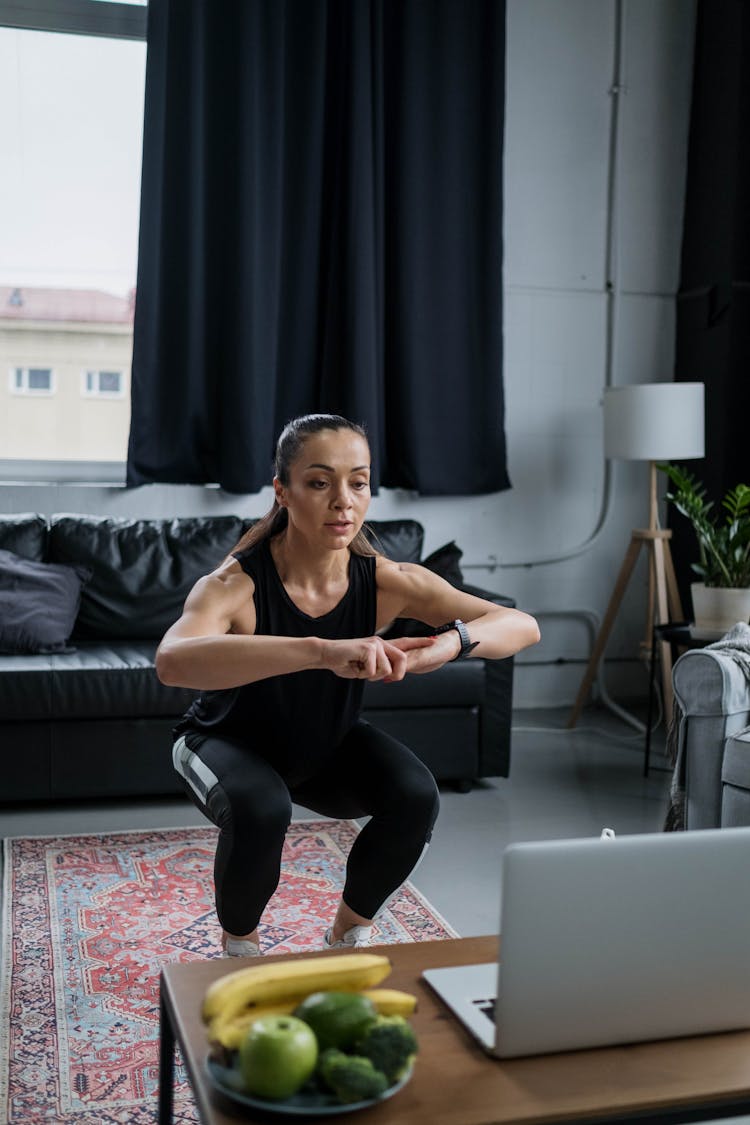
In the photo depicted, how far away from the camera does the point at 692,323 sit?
196 inches

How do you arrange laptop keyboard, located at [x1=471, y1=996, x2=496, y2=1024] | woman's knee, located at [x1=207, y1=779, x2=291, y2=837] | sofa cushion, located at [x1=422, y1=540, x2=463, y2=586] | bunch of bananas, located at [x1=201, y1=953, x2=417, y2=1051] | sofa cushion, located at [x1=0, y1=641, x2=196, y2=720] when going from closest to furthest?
bunch of bananas, located at [x1=201, y1=953, x2=417, y2=1051] → laptop keyboard, located at [x1=471, y1=996, x2=496, y2=1024] → woman's knee, located at [x1=207, y1=779, x2=291, y2=837] → sofa cushion, located at [x1=0, y1=641, x2=196, y2=720] → sofa cushion, located at [x1=422, y1=540, x2=463, y2=586]

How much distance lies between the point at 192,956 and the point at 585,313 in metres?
3.36

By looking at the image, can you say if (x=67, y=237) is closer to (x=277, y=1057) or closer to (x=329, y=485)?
(x=329, y=485)

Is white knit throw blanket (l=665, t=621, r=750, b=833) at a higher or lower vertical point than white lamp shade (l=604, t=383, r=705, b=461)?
lower

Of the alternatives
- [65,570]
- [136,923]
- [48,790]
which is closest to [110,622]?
[65,570]

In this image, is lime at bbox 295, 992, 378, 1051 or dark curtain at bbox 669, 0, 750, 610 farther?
dark curtain at bbox 669, 0, 750, 610

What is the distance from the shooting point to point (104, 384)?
453 centimetres

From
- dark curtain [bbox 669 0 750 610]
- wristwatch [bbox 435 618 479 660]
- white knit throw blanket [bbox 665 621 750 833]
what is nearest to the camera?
wristwatch [bbox 435 618 479 660]

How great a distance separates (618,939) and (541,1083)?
0.16 metres

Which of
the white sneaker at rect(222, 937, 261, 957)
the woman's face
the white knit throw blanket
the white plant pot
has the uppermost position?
the woman's face

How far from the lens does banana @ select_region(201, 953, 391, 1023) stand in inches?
46.9

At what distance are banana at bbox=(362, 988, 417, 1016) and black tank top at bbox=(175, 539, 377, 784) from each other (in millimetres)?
948

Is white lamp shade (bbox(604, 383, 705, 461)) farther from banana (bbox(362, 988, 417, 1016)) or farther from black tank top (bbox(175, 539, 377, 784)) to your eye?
banana (bbox(362, 988, 417, 1016))

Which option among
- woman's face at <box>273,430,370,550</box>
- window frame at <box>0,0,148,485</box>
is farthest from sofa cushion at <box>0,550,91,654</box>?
woman's face at <box>273,430,370,550</box>
